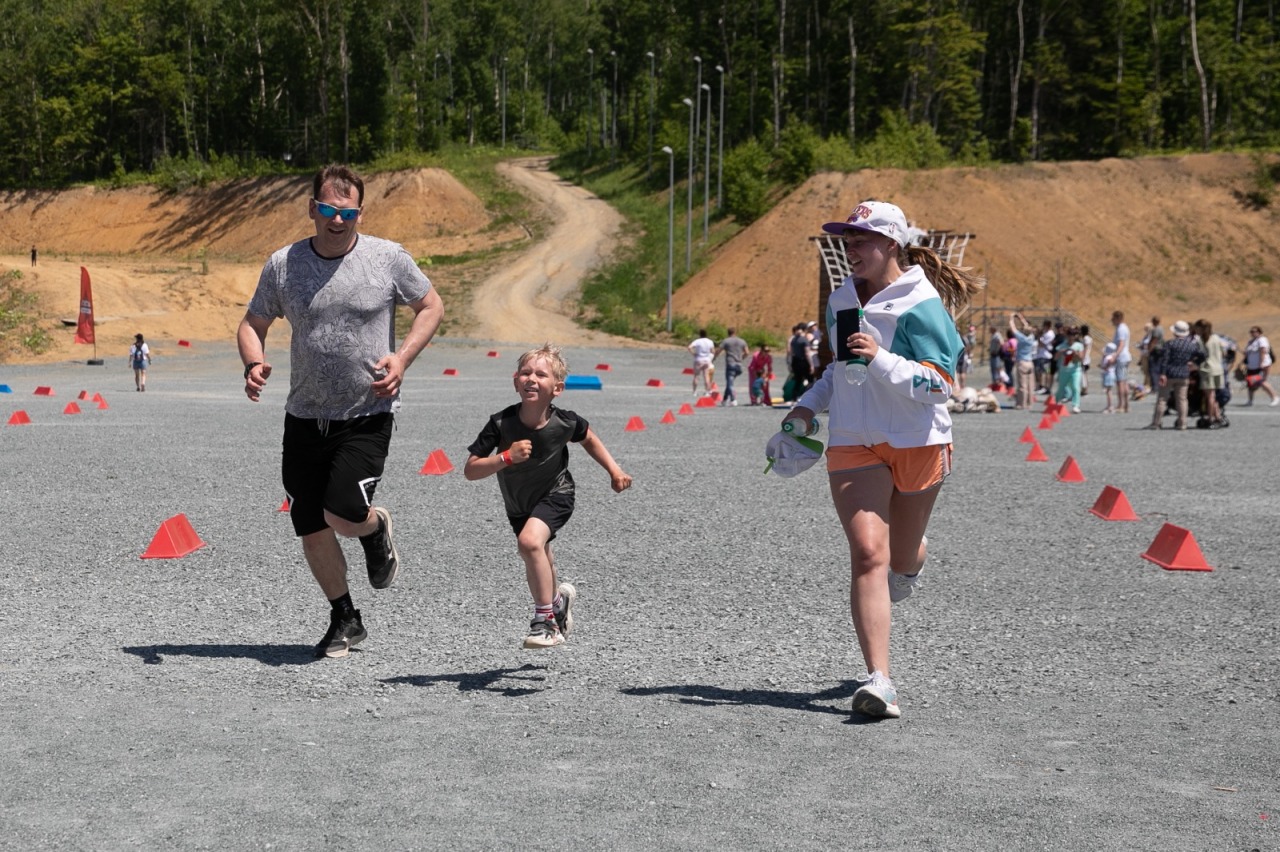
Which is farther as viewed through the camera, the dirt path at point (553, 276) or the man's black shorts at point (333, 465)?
the dirt path at point (553, 276)

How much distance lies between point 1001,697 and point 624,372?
37237 mm

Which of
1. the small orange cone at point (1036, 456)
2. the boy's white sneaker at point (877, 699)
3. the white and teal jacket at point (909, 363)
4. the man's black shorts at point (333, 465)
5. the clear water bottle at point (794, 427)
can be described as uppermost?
the white and teal jacket at point (909, 363)

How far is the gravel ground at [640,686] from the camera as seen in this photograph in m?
4.20

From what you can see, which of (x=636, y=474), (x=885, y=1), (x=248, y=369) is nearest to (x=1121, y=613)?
(x=248, y=369)

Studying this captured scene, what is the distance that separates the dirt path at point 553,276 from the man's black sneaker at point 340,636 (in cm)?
4816

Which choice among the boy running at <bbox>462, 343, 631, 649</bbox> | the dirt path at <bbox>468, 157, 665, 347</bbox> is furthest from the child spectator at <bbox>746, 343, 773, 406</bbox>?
the dirt path at <bbox>468, 157, 665, 347</bbox>

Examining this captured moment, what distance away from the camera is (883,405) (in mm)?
5523

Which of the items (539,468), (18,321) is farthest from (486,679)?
(18,321)

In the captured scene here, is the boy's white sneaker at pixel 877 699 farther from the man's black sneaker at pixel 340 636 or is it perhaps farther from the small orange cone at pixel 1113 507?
the small orange cone at pixel 1113 507

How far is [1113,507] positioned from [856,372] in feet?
23.1

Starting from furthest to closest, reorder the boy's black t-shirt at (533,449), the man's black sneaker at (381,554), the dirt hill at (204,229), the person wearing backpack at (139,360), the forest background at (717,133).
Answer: the forest background at (717,133) → the dirt hill at (204,229) → the person wearing backpack at (139,360) → the man's black sneaker at (381,554) → the boy's black t-shirt at (533,449)

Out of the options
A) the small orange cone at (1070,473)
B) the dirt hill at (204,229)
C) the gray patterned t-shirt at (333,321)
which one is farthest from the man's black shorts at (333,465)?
the dirt hill at (204,229)

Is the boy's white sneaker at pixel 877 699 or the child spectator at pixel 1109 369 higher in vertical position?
the child spectator at pixel 1109 369

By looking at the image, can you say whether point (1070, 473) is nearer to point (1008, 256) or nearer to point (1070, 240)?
point (1008, 256)
